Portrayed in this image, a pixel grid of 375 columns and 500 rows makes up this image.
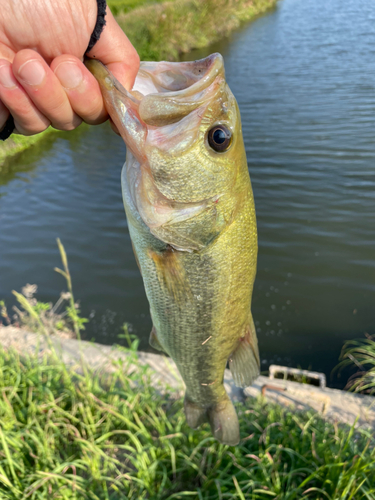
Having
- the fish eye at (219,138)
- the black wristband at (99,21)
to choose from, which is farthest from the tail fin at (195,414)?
the black wristband at (99,21)

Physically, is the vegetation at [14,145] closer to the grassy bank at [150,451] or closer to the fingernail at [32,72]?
the grassy bank at [150,451]

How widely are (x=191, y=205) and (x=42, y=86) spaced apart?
2.45ft

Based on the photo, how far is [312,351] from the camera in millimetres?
5223

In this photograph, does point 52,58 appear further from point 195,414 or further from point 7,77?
point 195,414

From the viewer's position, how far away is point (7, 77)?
4.49 feet

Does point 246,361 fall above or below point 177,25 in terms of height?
below

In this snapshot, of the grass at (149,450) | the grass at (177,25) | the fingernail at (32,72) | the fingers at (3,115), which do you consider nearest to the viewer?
the fingernail at (32,72)

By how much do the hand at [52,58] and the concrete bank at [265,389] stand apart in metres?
2.27

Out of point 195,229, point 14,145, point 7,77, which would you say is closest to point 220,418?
point 195,229

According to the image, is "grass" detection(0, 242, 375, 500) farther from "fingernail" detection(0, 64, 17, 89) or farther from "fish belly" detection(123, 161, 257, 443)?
"fingernail" detection(0, 64, 17, 89)

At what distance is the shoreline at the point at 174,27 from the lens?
1688 centimetres

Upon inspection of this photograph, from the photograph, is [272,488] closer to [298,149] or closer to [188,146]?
[188,146]

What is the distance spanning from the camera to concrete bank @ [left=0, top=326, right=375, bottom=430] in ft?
10.8

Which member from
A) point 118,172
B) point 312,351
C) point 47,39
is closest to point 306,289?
point 312,351
